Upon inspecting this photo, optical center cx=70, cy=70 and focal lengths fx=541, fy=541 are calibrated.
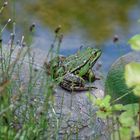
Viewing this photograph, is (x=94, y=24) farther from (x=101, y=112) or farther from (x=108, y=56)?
(x=101, y=112)

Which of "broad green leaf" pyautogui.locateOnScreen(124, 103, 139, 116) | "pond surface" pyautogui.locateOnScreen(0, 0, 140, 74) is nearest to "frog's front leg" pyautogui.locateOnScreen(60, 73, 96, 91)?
"broad green leaf" pyautogui.locateOnScreen(124, 103, 139, 116)

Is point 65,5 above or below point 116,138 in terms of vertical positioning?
above

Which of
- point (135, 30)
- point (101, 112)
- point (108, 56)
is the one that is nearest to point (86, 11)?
point (135, 30)

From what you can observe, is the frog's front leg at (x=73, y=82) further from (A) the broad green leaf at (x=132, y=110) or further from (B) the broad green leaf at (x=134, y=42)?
(B) the broad green leaf at (x=134, y=42)

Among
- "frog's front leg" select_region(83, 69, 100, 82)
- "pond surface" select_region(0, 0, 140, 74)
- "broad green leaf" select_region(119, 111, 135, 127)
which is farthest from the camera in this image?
"pond surface" select_region(0, 0, 140, 74)

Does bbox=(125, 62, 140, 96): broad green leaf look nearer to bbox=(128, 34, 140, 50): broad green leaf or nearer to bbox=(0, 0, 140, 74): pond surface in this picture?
bbox=(128, 34, 140, 50): broad green leaf

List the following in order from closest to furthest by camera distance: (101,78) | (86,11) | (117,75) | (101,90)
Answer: (117,75), (101,90), (101,78), (86,11)

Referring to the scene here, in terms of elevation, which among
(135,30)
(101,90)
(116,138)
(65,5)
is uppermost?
(65,5)

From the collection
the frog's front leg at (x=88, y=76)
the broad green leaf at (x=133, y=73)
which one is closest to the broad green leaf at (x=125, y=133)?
the broad green leaf at (x=133, y=73)
